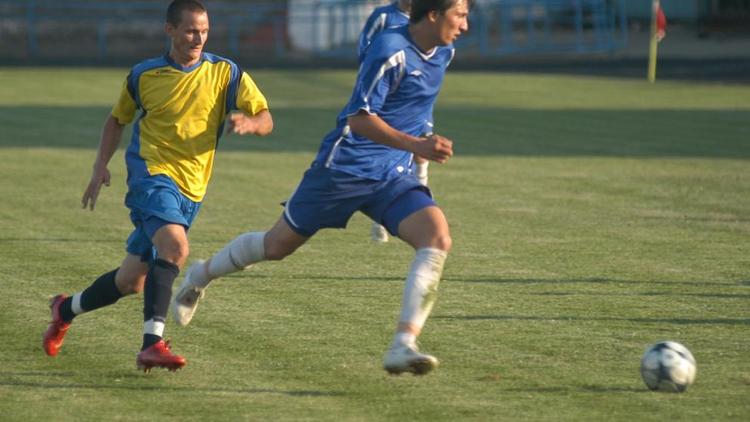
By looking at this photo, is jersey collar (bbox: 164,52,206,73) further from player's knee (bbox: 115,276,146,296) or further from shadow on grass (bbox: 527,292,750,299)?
shadow on grass (bbox: 527,292,750,299)

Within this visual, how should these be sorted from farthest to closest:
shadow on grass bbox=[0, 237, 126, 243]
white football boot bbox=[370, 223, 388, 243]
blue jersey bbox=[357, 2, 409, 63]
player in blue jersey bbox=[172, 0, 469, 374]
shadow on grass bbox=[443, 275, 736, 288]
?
white football boot bbox=[370, 223, 388, 243] < shadow on grass bbox=[0, 237, 126, 243] < blue jersey bbox=[357, 2, 409, 63] < shadow on grass bbox=[443, 275, 736, 288] < player in blue jersey bbox=[172, 0, 469, 374]

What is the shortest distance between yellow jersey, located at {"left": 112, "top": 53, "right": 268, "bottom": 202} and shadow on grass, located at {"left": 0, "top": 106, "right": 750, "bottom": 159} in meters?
11.0

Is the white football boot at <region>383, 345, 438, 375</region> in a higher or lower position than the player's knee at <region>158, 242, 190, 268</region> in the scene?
lower

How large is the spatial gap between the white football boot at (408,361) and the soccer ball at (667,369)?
995mm

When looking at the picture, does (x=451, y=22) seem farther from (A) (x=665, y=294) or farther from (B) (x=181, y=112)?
(A) (x=665, y=294)

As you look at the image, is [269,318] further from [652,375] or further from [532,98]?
[532,98]

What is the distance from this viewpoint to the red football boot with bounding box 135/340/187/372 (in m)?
6.90

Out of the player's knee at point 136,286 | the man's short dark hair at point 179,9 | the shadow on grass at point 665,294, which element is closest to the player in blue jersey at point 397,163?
the player's knee at point 136,286

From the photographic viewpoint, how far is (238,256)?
24.7 feet

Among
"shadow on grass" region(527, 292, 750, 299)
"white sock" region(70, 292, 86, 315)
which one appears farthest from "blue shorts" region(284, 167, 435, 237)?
"shadow on grass" region(527, 292, 750, 299)

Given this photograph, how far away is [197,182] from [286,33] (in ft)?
122

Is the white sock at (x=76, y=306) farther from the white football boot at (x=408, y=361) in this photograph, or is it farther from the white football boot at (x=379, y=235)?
the white football boot at (x=379, y=235)

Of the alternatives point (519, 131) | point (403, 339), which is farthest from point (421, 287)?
point (519, 131)

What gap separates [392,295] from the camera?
936cm
